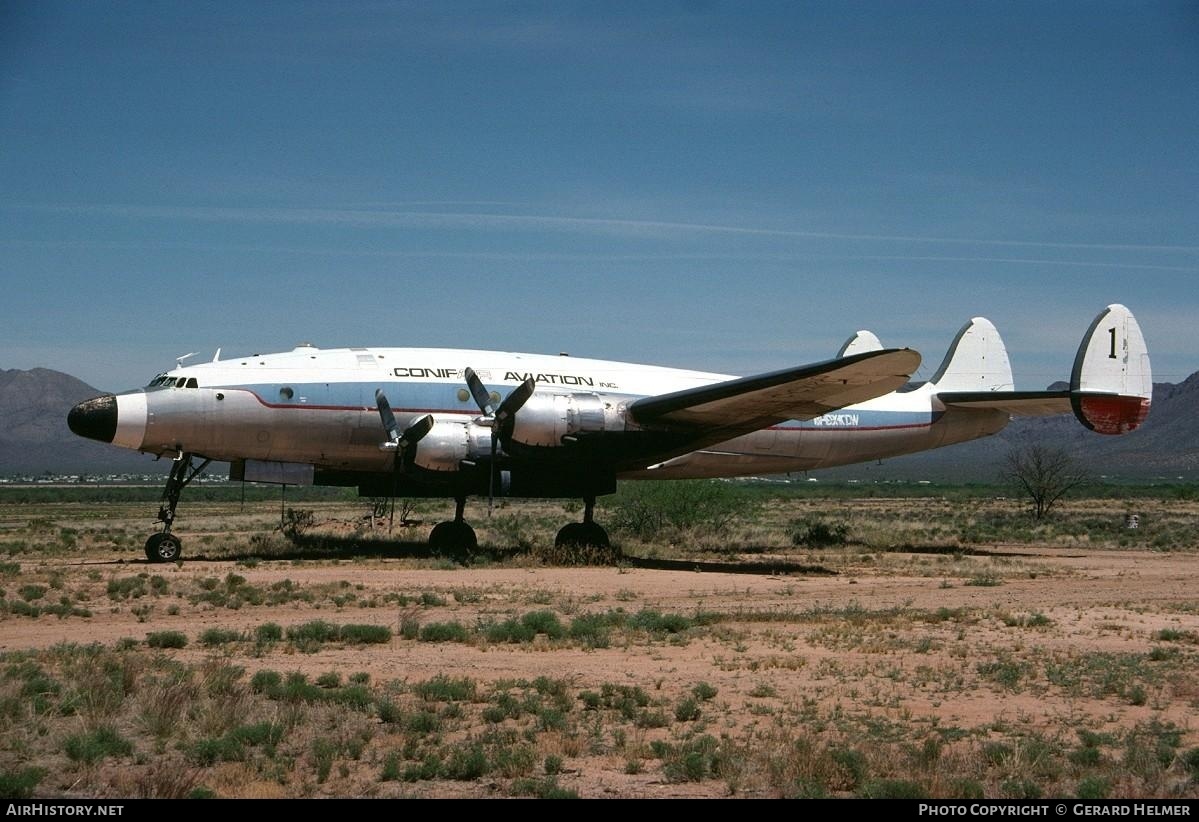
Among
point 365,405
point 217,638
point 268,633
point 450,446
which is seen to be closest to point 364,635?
point 268,633

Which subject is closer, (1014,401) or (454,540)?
(454,540)

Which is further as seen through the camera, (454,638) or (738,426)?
(738,426)

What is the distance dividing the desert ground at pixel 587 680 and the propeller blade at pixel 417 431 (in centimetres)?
250

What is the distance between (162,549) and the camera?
2350cm

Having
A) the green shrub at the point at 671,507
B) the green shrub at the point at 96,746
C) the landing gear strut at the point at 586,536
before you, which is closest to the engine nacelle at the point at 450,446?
the landing gear strut at the point at 586,536

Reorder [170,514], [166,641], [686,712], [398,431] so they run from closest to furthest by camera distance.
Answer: [686,712] → [166,641] → [170,514] → [398,431]

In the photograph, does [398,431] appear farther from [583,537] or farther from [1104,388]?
[1104,388]

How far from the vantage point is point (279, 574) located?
72.3ft

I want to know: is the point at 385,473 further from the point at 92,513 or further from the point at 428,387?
the point at 92,513

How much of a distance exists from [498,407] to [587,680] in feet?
42.9

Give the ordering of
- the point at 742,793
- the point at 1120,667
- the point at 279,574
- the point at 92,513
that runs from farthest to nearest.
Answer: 1. the point at 92,513
2. the point at 279,574
3. the point at 1120,667
4. the point at 742,793

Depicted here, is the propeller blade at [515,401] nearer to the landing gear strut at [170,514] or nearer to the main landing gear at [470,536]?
the main landing gear at [470,536]

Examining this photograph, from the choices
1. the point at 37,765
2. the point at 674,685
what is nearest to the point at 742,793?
the point at 674,685

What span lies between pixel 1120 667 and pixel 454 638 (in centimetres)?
738
